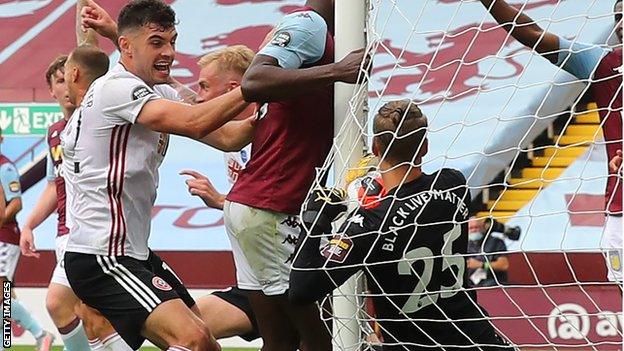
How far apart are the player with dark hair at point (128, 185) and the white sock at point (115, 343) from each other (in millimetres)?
549

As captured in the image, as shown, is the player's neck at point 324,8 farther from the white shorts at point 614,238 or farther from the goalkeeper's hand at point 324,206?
the white shorts at point 614,238

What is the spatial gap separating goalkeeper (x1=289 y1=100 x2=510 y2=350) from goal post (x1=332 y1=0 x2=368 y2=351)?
0.55ft

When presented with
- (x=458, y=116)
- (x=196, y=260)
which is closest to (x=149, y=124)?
(x=458, y=116)

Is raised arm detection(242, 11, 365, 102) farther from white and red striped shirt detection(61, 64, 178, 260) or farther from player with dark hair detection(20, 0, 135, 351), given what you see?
player with dark hair detection(20, 0, 135, 351)

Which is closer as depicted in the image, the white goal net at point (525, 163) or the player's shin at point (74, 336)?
the player's shin at point (74, 336)

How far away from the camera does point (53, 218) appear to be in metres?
12.4

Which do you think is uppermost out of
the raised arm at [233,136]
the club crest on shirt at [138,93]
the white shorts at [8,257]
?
the club crest on shirt at [138,93]

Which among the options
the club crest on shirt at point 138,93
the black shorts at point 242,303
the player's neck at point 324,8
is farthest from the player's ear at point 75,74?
the player's neck at point 324,8

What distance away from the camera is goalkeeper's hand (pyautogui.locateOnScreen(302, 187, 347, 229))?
3924 mm

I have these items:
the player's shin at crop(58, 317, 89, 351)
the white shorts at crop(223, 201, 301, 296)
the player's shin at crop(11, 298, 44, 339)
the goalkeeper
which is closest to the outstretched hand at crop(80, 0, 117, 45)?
the white shorts at crop(223, 201, 301, 296)

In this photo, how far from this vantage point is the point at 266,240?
471 cm

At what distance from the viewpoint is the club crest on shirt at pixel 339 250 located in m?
3.87

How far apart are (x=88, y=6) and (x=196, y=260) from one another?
703 centimetres
